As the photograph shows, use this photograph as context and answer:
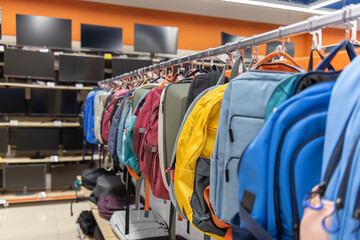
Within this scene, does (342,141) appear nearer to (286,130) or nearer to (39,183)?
(286,130)

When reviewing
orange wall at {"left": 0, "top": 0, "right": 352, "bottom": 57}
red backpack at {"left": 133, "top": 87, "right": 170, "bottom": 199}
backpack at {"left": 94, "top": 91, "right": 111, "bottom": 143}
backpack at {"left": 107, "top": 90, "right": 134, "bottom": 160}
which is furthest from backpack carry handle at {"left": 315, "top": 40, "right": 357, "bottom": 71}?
orange wall at {"left": 0, "top": 0, "right": 352, "bottom": 57}

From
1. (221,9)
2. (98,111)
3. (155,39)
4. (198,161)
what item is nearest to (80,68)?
(155,39)

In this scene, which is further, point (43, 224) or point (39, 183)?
point (39, 183)

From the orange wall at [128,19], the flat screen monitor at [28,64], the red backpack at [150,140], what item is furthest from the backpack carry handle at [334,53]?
the orange wall at [128,19]

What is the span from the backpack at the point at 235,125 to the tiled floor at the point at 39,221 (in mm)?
3152

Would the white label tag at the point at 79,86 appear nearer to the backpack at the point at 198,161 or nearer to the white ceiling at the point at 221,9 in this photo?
the white ceiling at the point at 221,9

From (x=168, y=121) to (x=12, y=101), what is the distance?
4.10 m

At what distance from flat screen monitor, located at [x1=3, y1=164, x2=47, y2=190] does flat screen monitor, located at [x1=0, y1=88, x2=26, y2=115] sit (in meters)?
0.80

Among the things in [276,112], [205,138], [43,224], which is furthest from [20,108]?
[276,112]

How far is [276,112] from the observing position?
0.77 meters

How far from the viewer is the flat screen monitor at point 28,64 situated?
4750mm

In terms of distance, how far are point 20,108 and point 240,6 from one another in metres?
4.61

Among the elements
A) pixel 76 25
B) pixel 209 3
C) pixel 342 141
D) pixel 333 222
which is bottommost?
pixel 333 222

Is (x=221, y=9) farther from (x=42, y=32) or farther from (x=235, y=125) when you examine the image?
(x=235, y=125)
